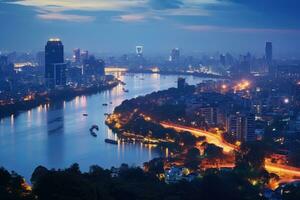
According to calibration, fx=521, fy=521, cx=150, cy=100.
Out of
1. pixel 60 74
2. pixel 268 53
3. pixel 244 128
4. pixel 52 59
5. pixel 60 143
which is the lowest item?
pixel 60 143

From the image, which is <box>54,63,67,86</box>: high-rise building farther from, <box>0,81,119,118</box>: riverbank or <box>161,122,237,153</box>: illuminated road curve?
<box>161,122,237,153</box>: illuminated road curve

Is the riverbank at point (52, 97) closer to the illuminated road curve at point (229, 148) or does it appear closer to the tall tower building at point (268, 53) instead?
the illuminated road curve at point (229, 148)

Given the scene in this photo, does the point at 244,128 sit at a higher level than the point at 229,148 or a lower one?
higher

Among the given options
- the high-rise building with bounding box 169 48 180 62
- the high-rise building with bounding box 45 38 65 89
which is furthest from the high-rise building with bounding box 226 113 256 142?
the high-rise building with bounding box 169 48 180 62

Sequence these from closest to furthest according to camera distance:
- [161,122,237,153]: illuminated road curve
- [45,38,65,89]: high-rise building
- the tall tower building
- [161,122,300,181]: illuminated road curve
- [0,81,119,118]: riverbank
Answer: [161,122,300,181]: illuminated road curve
[161,122,237,153]: illuminated road curve
[0,81,119,118]: riverbank
[45,38,65,89]: high-rise building
the tall tower building

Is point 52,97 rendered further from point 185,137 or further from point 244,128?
point 244,128

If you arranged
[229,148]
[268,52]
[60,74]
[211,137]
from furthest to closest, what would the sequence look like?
[268,52], [60,74], [211,137], [229,148]

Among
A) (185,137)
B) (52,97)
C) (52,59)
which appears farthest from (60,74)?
(185,137)
